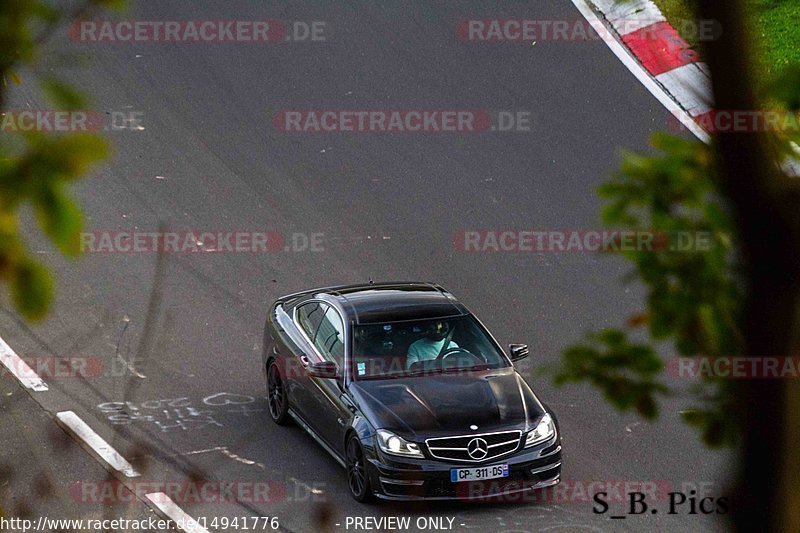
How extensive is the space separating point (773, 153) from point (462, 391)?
25.0ft

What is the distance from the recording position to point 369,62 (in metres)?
18.6

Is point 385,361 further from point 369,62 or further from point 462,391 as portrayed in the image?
point 369,62

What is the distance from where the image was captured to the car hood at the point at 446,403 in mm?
9766

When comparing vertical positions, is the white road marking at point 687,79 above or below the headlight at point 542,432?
above

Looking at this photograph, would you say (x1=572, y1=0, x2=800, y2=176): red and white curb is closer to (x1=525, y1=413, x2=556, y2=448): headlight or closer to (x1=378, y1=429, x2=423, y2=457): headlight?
(x1=525, y1=413, x2=556, y2=448): headlight

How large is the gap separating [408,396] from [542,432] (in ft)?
3.82

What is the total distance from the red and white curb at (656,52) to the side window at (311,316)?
20.9 feet

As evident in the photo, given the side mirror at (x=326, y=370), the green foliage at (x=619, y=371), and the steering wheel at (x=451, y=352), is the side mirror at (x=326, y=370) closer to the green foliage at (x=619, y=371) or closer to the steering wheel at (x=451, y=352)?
the steering wheel at (x=451, y=352)

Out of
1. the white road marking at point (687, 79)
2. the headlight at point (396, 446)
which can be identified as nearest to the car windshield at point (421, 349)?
the headlight at point (396, 446)

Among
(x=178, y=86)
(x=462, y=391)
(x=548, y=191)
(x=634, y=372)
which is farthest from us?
(x=178, y=86)

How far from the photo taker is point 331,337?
11.0 meters

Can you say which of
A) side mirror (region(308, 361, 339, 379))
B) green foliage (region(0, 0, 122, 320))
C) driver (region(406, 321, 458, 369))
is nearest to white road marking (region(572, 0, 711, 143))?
driver (region(406, 321, 458, 369))

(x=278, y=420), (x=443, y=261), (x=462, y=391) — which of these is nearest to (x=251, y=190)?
(x=443, y=261)

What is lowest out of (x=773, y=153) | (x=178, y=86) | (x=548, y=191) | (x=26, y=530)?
(x=26, y=530)
